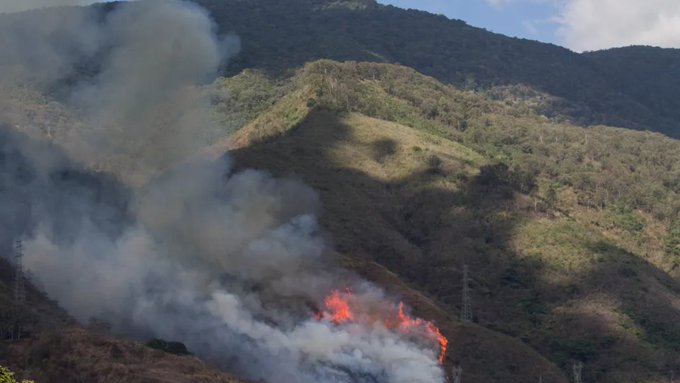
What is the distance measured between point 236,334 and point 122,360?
1513 cm

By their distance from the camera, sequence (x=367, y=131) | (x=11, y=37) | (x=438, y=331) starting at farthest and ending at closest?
(x=367, y=131) → (x=11, y=37) → (x=438, y=331)

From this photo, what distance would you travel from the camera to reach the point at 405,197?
133750mm

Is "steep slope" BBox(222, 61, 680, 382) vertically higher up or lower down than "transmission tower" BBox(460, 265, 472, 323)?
higher up

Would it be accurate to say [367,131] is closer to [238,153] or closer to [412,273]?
[238,153]

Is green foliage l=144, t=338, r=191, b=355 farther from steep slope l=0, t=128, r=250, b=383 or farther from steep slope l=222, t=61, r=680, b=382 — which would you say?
steep slope l=222, t=61, r=680, b=382

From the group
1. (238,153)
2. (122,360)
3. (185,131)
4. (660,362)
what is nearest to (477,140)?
(238,153)

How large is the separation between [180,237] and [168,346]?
1047 inches

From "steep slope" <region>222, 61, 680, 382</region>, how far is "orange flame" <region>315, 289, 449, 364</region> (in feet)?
8.99

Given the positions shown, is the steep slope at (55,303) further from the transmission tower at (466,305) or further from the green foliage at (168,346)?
the transmission tower at (466,305)

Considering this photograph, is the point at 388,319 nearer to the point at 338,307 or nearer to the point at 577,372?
the point at 338,307

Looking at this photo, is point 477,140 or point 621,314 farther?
point 477,140

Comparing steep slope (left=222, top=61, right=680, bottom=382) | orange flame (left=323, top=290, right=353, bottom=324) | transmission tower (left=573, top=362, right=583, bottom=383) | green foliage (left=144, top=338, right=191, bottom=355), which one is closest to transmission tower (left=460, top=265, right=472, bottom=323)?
steep slope (left=222, top=61, right=680, bottom=382)

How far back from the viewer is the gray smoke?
8391cm

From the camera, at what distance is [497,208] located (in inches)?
5153
